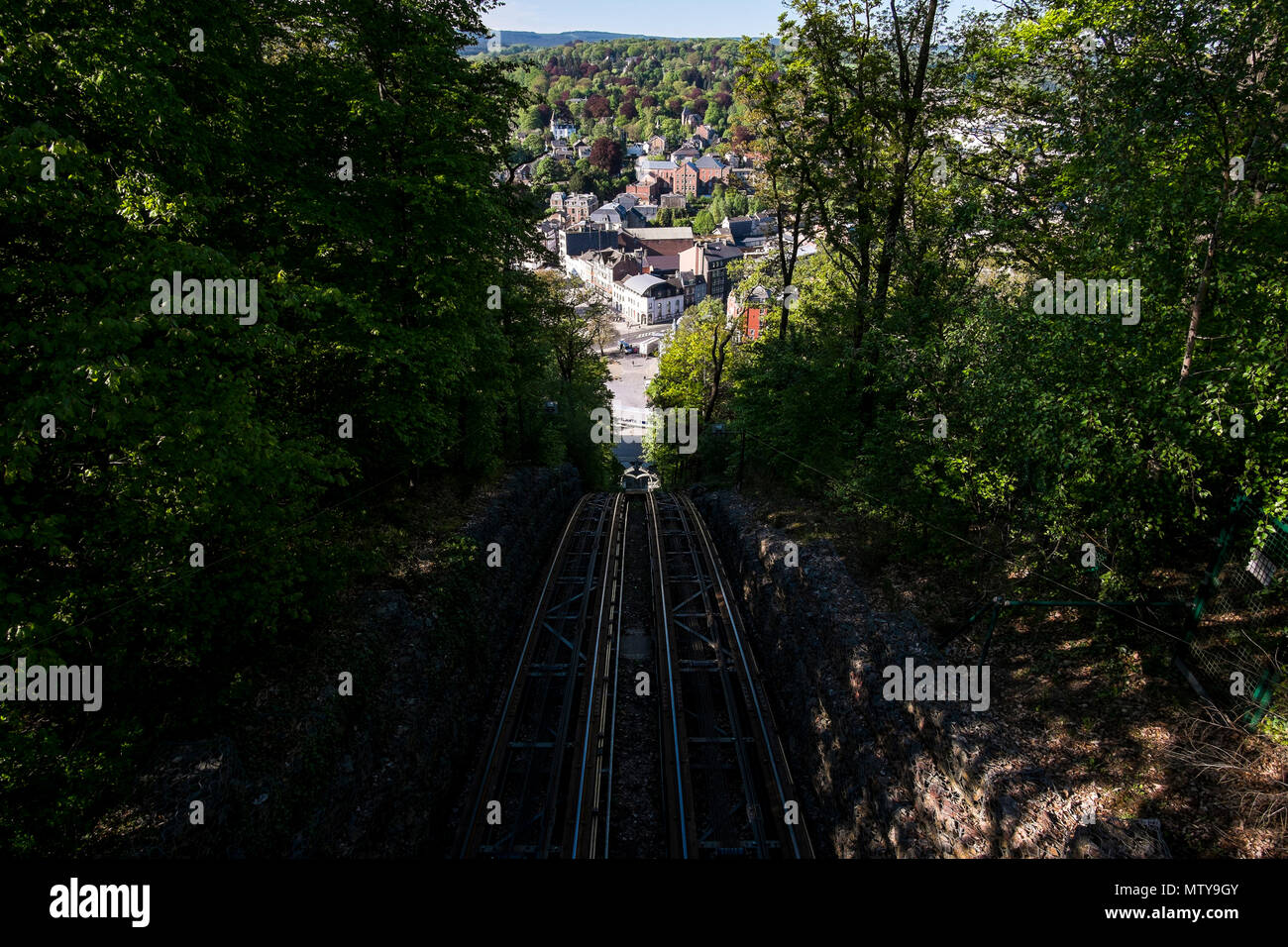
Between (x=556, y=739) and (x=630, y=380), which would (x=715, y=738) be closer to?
(x=556, y=739)

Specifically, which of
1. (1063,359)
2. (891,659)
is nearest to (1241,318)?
(1063,359)

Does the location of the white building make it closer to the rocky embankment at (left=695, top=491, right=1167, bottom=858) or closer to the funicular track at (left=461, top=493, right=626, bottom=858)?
the funicular track at (left=461, top=493, right=626, bottom=858)

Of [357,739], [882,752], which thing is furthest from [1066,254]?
[357,739]

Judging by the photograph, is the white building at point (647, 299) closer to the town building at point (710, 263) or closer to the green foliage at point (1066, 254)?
the town building at point (710, 263)

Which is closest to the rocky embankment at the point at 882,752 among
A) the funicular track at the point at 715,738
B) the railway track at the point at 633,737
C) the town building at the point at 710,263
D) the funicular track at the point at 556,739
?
the funicular track at the point at 715,738

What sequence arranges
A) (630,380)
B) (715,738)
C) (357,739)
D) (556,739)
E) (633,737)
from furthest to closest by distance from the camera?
(630,380)
(633,737)
(715,738)
(556,739)
(357,739)

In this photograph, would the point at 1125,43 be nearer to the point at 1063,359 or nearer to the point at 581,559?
the point at 1063,359
